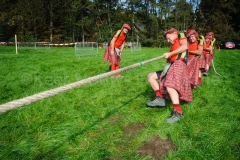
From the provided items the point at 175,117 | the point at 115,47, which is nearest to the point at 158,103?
the point at 175,117

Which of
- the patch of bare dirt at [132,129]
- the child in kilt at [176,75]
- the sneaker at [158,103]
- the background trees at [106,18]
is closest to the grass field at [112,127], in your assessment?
the patch of bare dirt at [132,129]

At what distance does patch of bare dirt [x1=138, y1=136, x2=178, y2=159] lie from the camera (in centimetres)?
249

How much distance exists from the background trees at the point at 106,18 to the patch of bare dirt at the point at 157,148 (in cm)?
3780

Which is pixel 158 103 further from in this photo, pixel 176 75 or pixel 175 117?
pixel 176 75

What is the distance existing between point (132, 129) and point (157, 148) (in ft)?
2.11

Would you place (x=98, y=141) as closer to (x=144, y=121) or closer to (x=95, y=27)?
(x=144, y=121)

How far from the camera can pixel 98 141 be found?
278 cm

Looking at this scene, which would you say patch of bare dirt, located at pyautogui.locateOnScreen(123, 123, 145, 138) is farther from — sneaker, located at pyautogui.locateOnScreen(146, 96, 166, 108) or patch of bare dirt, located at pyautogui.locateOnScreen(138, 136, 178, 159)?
sneaker, located at pyautogui.locateOnScreen(146, 96, 166, 108)

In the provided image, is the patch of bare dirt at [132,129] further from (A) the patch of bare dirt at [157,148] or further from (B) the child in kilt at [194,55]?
(B) the child in kilt at [194,55]

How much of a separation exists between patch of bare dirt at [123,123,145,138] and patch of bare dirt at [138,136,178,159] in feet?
1.08

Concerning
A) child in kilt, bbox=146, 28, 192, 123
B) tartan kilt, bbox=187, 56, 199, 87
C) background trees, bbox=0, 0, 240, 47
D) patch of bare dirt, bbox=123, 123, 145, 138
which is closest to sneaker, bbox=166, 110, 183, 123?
child in kilt, bbox=146, 28, 192, 123

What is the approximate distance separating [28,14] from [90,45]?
2857 centimetres

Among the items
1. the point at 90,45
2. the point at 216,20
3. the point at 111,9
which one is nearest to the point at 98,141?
the point at 90,45

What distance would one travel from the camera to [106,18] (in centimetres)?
4525
